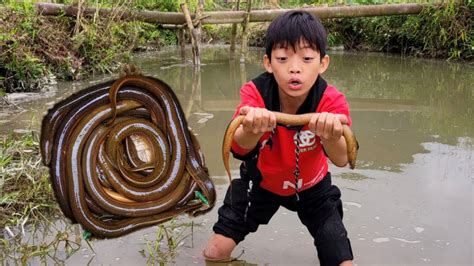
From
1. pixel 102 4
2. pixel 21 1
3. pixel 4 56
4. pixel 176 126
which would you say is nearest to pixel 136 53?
pixel 102 4

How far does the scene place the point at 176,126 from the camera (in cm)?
235

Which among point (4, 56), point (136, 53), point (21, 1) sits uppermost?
point (21, 1)

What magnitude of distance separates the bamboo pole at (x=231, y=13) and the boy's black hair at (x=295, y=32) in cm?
560

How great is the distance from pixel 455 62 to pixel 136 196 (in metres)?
7.70

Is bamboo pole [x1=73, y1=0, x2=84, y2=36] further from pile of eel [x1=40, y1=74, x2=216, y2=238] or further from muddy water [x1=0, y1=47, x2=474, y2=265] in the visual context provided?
pile of eel [x1=40, y1=74, x2=216, y2=238]

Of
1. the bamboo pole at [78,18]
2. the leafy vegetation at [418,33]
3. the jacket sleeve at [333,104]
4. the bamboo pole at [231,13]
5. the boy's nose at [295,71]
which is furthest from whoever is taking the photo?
the leafy vegetation at [418,33]

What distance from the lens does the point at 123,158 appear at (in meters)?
2.33

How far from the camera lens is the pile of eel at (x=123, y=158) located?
216cm

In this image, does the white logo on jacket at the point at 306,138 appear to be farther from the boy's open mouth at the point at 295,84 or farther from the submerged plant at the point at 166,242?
the submerged plant at the point at 166,242

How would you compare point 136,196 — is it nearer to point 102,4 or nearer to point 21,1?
point 21,1

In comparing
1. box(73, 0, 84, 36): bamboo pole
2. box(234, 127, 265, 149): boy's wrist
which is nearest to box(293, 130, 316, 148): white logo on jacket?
box(234, 127, 265, 149): boy's wrist

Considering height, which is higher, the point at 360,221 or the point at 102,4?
the point at 102,4

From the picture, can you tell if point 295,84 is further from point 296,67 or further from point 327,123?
point 327,123

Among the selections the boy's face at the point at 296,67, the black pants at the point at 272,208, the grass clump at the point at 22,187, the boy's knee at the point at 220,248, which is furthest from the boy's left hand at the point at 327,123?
the grass clump at the point at 22,187
